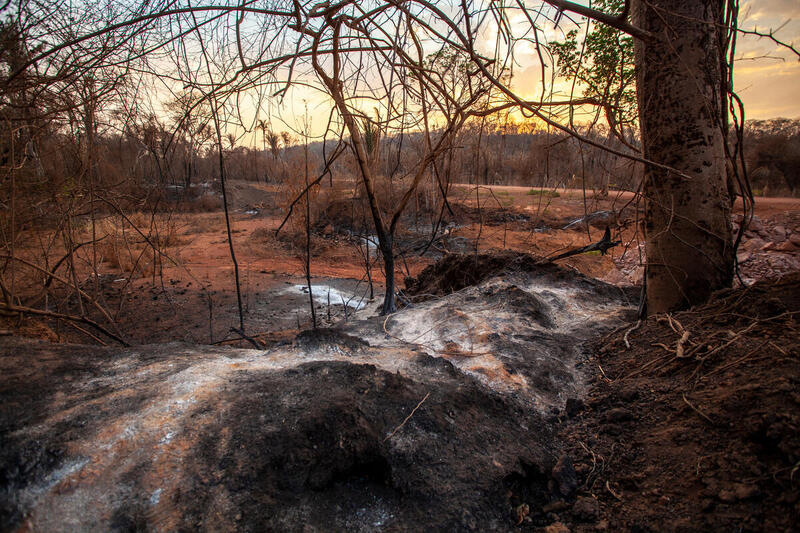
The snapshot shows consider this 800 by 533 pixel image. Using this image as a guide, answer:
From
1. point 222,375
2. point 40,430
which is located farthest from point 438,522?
point 40,430

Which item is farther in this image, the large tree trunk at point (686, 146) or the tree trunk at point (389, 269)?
the tree trunk at point (389, 269)

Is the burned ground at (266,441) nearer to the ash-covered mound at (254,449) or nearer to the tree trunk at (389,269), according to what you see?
the ash-covered mound at (254,449)

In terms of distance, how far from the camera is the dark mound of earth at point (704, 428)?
1082mm

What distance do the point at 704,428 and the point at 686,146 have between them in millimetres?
1895

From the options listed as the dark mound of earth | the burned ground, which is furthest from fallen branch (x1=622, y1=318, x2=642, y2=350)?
the burned ground

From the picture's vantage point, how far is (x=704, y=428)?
4.52ft

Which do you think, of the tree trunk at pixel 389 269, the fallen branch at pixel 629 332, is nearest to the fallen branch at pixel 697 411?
the fallen branch at pixel 629 332

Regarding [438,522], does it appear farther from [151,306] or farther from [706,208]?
[151,306]

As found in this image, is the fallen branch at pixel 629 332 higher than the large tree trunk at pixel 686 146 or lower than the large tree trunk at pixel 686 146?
lower

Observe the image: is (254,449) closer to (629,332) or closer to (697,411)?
(697,411)

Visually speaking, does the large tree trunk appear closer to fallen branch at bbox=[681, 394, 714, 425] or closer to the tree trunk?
fallen branch at bbox=[681, 394, 714, 425]

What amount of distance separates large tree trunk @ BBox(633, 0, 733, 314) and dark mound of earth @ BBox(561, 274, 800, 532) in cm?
40

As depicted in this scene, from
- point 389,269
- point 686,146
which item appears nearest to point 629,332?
point 686,146

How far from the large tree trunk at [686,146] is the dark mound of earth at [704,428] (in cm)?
40
